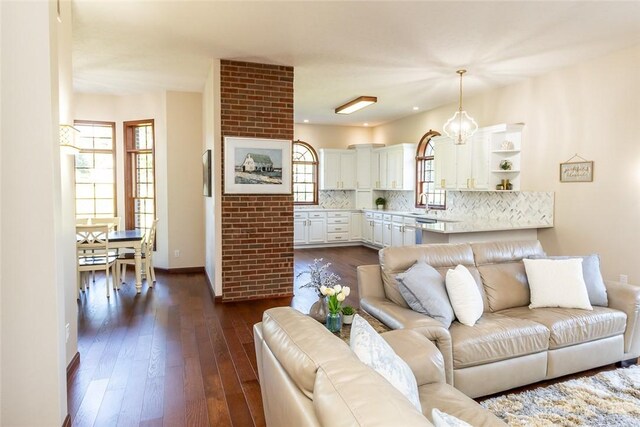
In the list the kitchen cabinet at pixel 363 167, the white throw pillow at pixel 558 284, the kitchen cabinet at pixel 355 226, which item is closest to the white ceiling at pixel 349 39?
the white throw pillow at pixel 558 284

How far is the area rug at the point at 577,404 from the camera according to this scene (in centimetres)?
228

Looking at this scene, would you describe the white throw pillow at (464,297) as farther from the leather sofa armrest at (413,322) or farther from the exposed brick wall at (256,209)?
the exposed brick wall at (256,209)

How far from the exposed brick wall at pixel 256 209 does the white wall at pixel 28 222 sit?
2.79 meters

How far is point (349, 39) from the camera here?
3928 mm

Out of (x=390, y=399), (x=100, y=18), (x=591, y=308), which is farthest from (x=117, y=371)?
(x=591, y=308)

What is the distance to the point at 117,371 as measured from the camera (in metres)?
2.96

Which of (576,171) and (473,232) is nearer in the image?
(473,232)

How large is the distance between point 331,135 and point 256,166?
16.3ft

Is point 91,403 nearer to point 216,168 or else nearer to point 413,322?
point 413,322

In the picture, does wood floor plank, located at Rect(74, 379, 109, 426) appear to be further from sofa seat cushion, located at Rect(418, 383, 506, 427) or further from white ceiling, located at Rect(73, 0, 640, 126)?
white ceiling, located at Rect(73, 0, 640, 126)

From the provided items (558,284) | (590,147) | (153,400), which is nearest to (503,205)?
(590,147)

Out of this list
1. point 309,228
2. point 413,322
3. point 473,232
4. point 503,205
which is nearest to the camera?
point 413,322

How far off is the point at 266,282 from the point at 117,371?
2173 mm

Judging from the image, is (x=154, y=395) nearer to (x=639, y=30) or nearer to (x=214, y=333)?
(x=214, y=333)
